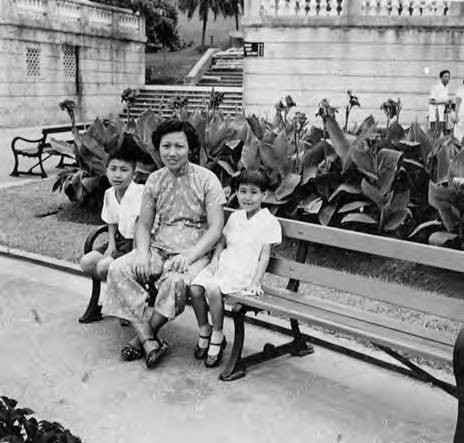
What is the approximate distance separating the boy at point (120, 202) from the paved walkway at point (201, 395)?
49 cm

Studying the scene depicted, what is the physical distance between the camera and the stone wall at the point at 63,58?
20094 millimetres

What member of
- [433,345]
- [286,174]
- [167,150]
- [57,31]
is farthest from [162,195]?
[57,31]

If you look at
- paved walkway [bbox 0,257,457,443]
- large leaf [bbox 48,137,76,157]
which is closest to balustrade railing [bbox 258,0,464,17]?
large leaf [bbox 48,137,76,157]

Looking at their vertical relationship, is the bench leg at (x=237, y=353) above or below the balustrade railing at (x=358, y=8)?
below

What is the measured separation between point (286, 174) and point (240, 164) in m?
0.49

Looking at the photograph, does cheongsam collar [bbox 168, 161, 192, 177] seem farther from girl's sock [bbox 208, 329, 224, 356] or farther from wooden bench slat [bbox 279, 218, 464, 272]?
girl's sock [bbox 208, 329, 224, 356]

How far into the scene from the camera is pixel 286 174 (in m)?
7.27

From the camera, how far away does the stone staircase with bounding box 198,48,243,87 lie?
28938 mm

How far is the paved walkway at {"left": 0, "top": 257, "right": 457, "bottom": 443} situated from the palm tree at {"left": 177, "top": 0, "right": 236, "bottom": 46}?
36.0 metres

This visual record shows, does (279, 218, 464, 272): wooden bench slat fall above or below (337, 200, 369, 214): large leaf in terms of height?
above

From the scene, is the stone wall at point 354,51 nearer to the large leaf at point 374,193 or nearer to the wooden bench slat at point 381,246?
the large leaf at point 374,193

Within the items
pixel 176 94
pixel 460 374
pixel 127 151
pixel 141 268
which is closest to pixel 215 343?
pixel 141 268

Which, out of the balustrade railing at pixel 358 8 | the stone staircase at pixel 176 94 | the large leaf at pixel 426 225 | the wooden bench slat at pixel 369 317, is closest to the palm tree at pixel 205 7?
the stone staircase at pixel 176 94

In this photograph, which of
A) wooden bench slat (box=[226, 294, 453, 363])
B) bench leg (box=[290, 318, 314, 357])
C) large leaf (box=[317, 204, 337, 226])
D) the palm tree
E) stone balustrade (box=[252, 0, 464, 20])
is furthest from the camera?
the palm tree
